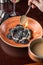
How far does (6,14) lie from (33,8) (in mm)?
158

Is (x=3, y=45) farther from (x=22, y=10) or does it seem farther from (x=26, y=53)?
(x=22, y=10)

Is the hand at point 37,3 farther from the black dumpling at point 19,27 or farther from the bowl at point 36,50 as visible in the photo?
the bowl at point 36,50

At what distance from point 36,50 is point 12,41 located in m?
0.14

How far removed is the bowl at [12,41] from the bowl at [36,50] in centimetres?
6

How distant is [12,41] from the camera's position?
2.81 ft

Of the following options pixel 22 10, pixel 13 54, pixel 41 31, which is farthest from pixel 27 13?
pixel 13 54

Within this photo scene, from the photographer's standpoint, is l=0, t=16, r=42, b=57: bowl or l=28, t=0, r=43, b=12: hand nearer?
l=0, t=16, r=42, b=57: bowl

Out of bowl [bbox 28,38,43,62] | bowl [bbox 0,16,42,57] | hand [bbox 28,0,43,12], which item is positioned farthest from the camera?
hand [bbox 28,0,43,12]

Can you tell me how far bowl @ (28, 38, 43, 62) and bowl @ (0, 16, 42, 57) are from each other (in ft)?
0.19

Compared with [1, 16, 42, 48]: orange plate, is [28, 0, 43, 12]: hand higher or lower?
higher

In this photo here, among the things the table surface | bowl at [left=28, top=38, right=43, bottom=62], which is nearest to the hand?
the table surface

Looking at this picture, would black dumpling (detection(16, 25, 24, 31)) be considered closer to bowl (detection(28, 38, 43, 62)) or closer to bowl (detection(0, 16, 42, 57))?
bowl (detection(0, 16, 42, 57))

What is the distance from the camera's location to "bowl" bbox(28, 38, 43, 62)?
736mm

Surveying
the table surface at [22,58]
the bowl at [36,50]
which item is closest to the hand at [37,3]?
the table surface at [22,58]
